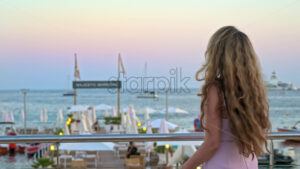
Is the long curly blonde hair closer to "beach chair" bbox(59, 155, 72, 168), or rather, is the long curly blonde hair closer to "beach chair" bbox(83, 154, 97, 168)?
"beach chair" bbox(83, 154, 97, 168)

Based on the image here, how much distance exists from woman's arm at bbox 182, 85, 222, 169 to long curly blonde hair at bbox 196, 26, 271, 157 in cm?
2

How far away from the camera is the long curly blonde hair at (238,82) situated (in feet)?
4.47

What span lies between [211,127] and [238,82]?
0.66 feet

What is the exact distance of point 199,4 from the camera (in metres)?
4.53

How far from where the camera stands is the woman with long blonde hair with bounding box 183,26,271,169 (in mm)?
1366

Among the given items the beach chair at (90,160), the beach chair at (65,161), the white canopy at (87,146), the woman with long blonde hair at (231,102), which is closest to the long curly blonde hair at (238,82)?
the woman with long blonde hair at (231,102)

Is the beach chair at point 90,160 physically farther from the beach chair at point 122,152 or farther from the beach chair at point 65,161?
the beach chair at point 122,152

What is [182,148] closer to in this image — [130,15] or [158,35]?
[158,35]

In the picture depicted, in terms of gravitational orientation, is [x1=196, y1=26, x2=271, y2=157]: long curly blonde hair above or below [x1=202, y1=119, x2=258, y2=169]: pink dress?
above

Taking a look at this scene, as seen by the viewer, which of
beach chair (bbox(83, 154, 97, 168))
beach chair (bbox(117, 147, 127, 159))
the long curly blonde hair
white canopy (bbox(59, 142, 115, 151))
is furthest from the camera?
beach chair (bbox(117, 147, 127, 159))

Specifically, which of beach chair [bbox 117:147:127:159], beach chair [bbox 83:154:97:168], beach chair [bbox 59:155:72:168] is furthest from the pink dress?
beach chair [bbox 117:147:127:159]

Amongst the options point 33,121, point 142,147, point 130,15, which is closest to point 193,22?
point 130,15

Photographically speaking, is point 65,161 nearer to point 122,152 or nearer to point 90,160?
point 90,160

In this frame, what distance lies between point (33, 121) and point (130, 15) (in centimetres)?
4305
